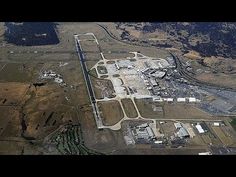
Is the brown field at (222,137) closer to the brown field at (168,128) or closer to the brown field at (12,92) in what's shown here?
the brown field at (168,128)

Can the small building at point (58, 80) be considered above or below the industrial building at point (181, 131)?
above

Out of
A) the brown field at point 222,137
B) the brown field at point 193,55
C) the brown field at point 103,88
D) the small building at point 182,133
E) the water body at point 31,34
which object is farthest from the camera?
the water body at point 31,34

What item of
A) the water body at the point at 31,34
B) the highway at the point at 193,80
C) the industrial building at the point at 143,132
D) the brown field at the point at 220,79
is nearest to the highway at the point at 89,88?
the industrial building at the point at 143,132

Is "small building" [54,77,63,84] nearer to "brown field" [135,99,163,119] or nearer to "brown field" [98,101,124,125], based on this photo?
"brown field" [98,101,124,125]

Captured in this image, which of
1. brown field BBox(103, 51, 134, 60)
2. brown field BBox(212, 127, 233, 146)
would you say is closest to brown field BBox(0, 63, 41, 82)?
brown field BBox(103, 51, 134, 60)

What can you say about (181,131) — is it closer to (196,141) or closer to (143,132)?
(196,141)
